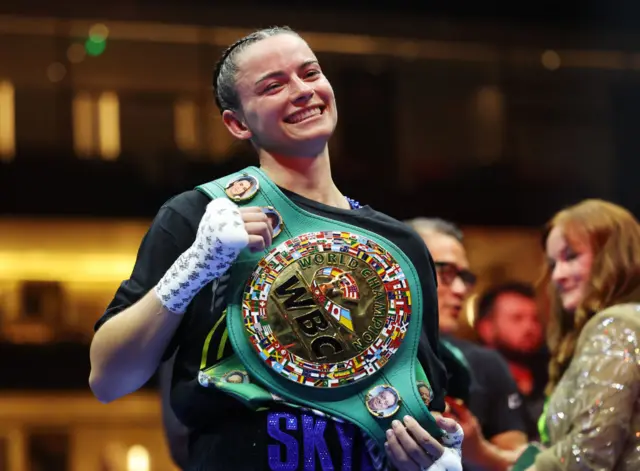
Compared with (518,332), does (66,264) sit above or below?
below

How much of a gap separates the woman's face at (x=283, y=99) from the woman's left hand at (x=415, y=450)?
0.57m

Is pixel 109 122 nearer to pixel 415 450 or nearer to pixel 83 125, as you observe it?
pixel 83 125

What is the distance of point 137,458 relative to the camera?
991 centimetres

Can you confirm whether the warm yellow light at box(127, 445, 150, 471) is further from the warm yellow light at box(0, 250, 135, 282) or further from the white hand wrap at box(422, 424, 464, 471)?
the white hand wrap at box(422, 424, 464, 471)

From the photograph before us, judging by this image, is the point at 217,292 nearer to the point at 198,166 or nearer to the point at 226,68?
the point at 226,68

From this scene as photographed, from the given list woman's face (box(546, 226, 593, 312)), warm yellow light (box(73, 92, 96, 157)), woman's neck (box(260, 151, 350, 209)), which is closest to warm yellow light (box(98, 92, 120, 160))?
warm yellow light (box(73, 92, 96, 157))

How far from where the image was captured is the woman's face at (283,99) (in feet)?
7.13

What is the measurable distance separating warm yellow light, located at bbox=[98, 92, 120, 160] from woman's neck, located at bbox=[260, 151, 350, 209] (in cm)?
852

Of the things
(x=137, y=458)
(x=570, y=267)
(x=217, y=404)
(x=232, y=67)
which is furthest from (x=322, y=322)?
(x=137, y=458)

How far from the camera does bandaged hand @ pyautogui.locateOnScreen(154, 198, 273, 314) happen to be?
188cm

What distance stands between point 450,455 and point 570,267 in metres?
1.42

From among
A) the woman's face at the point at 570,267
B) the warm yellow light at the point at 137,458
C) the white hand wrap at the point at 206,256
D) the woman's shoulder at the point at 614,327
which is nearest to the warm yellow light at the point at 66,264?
the warm yellow light at the point at 137,458

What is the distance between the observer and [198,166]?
33.9 ft

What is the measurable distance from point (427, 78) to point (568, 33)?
4.98 ft
